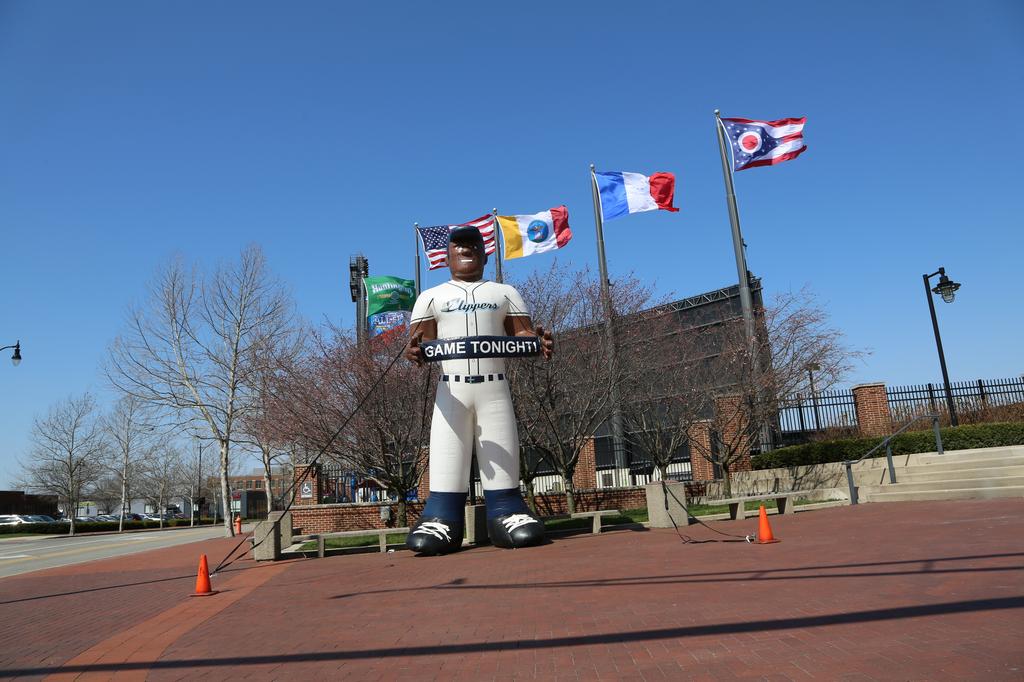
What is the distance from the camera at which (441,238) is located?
2544 centimetres

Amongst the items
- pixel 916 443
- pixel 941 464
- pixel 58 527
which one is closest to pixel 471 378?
pixel 941 464

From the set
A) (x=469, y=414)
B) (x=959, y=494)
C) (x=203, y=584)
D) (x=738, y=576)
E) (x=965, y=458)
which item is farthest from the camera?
(x=965, y=458)

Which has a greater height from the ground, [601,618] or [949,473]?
[949,473]

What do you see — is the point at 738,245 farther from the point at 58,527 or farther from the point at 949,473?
the point at 58,527

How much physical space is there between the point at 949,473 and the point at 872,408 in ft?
16.8

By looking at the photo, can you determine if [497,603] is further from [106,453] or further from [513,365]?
[106,453]

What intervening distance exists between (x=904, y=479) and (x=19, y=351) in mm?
28721

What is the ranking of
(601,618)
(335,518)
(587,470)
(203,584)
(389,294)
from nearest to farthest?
(601,618) < (203,584) < (335,518) < (587,470) < (389,294)

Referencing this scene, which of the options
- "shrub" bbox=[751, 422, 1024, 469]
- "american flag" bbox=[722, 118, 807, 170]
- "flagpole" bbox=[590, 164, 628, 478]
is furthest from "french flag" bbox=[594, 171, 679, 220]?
"shrub" bbox=[751, 422, 1024, 469]

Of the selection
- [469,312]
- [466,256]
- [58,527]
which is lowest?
[58,527]

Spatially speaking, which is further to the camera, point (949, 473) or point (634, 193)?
point (634, 193)

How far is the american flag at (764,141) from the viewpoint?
70.9 ft

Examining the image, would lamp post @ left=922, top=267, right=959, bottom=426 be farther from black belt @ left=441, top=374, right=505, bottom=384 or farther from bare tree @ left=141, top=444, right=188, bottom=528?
bare tree @ left=141, top=444, right=188, bottom=528

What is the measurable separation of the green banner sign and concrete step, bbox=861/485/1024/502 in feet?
A: 67.7
